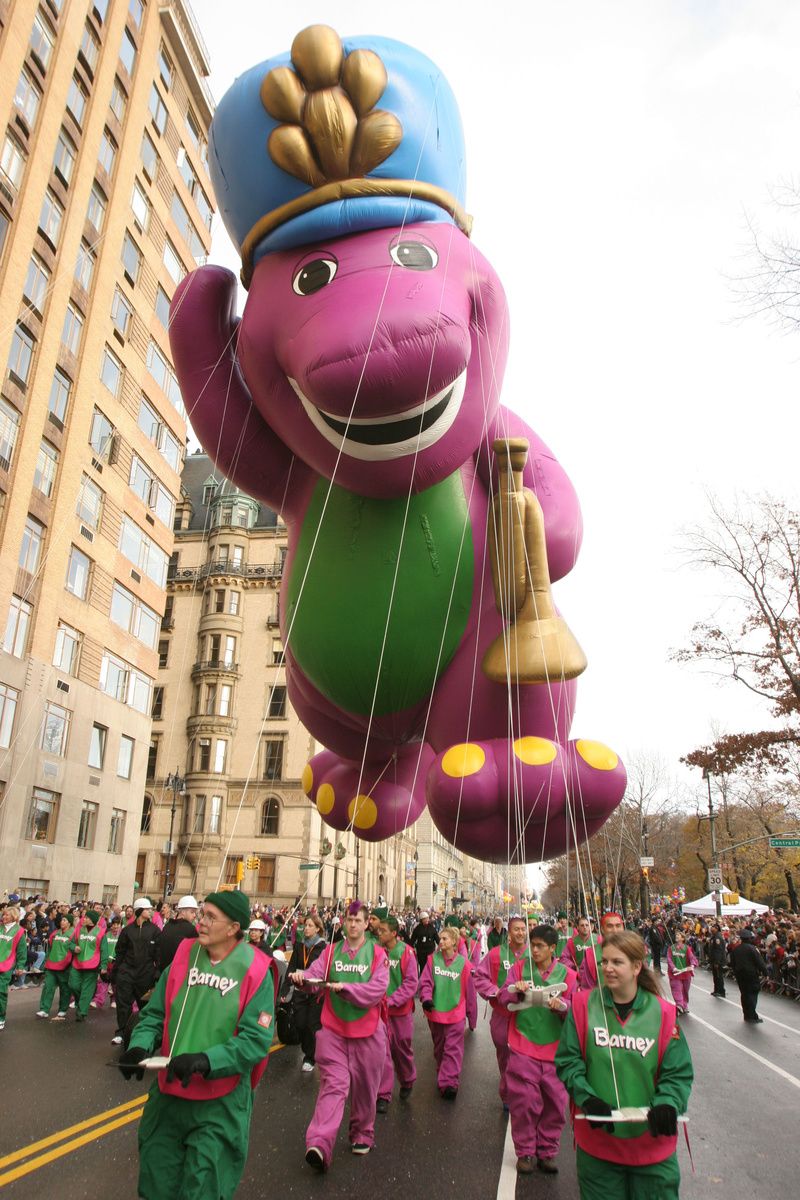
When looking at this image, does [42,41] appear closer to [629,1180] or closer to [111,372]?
[111,372]

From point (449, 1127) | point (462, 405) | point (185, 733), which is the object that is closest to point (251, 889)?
point (185, 733)

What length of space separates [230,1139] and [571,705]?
11.8ft

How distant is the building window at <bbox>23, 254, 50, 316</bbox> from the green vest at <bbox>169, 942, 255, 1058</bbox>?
21.9 meters

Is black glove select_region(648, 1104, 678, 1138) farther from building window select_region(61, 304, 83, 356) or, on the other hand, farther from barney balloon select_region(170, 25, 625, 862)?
building window select_region(61, 304, 83, 356)

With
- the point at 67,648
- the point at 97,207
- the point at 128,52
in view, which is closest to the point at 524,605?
the point at 67,648

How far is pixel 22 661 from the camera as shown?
21.2 m

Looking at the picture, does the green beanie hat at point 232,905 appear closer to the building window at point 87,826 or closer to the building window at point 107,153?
the building window at point 87,826

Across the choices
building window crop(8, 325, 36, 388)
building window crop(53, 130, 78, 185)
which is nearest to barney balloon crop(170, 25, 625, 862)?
building window crop(8, 325, 36, 388)

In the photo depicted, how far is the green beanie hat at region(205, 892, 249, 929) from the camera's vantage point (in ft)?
13.0

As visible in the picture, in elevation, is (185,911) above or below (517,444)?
below

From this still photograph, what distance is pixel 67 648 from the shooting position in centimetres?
2352

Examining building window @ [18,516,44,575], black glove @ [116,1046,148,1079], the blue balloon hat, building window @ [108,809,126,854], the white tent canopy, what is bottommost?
black glove @ [116,1046,148,1079]

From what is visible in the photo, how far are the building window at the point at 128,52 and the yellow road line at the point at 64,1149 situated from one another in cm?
3071

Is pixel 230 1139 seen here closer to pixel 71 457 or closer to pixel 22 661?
pixel 22 661
